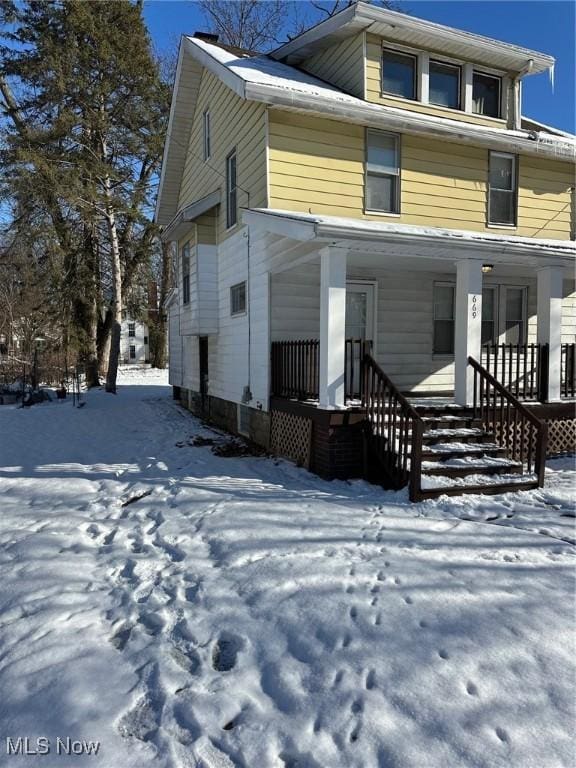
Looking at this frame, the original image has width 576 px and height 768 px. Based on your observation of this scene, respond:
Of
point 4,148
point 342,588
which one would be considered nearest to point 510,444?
point 342,588

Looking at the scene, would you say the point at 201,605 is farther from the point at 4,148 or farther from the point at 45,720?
the point at 4,148

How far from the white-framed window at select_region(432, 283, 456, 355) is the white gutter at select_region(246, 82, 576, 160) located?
273 centimetres

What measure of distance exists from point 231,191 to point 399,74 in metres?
3.85

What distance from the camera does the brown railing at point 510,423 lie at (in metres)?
6.37

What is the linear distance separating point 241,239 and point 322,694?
8.55m

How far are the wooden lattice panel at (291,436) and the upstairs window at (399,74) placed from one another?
6.30 m

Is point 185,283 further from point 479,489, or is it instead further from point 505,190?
point 479,489

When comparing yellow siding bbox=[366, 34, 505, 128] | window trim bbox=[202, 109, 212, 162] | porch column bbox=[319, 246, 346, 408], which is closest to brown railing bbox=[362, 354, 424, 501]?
porch column bbox=[319, 246, 346, 408]

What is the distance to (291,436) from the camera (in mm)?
7949

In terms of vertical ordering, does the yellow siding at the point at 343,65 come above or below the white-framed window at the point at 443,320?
above

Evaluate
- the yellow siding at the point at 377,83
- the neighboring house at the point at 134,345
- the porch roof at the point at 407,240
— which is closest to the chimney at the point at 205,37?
the yellow siding at the point at 377,83

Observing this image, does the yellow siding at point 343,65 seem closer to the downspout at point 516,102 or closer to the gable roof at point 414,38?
the gable roof at point 414,38

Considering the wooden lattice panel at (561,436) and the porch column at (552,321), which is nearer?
the porch column at (552,321)

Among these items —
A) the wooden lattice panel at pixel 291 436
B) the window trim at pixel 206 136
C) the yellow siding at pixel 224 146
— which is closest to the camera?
the wooden lattice panel at pixel 291 436
